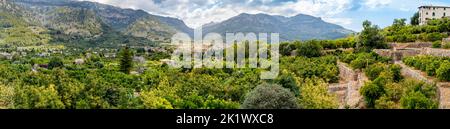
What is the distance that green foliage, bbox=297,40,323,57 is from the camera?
86.2ft

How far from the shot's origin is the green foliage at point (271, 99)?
10.8 meters

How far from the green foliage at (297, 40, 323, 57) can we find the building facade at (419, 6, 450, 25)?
13.6 m

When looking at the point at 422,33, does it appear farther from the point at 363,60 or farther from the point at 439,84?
the point at 439,84

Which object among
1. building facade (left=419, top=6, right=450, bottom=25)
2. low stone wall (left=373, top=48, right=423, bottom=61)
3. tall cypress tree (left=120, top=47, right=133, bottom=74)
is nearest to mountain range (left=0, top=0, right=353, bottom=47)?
building facade (left=419, top=6, right=450, bottom=25)

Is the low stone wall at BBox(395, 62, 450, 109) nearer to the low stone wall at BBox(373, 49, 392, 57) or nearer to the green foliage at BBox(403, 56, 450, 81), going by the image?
the green foliage at BBox(403, 56, 450, 81)

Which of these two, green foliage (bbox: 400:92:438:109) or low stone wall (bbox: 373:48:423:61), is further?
low stone wall (bbox: 373:48:423:61)

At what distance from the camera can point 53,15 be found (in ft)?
275

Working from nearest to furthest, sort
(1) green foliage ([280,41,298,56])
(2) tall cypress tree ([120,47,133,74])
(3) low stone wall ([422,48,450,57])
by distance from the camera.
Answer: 1. (3) low stone wall ([422,48,450,57])
2. (2) tall cypress tree ([120,47,133,74])
3. (1) green foliage ([280,41,298,56])

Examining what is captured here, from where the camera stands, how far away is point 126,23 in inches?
4097

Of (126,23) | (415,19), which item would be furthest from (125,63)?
(126,23)

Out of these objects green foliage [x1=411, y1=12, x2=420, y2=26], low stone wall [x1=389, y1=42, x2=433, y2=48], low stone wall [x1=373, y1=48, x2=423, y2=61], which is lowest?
low stone wall [x1=373, y1=48, x2=423, y2=61]

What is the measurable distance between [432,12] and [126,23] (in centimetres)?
7717
